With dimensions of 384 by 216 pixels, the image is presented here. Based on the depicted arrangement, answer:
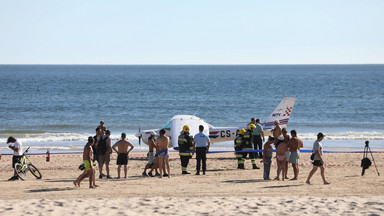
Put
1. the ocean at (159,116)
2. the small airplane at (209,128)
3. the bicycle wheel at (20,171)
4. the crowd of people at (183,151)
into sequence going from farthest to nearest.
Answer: the ocean at (159,116)
the small airplane at (209,128)
the bicycle wheel at (20,171)
the crowd of people at (183,151)

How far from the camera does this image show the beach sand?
11.0 m

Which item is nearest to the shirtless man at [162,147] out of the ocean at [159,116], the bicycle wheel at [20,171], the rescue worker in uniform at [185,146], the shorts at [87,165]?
the rescue worker in uniform at [185,146]

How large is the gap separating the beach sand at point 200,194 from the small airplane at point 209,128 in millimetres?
2712

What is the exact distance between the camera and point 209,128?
21875 millimetres

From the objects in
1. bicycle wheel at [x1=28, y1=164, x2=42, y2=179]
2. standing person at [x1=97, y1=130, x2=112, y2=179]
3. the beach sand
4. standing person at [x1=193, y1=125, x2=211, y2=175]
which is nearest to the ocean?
bicycle wheel at [x1=28, y1=164, x2=42, y2=179]

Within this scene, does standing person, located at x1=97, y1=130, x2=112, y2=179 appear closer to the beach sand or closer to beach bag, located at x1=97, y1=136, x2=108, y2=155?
beach bag, located at x1=97, y1=136, x2=108, y2=155

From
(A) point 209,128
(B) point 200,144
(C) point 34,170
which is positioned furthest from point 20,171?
(A) point 209,128

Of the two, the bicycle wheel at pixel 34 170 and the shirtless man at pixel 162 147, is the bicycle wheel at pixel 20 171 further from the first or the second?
the shirtless man at pixel 162 147

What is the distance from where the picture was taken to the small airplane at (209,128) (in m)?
20.2

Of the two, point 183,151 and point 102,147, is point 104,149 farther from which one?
point 183,151

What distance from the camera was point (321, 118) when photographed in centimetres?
4316

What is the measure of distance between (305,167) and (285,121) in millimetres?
4450

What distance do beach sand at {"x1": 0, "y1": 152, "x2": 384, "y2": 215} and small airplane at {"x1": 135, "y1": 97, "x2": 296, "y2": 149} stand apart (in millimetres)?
2712

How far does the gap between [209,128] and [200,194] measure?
922 centimetres
